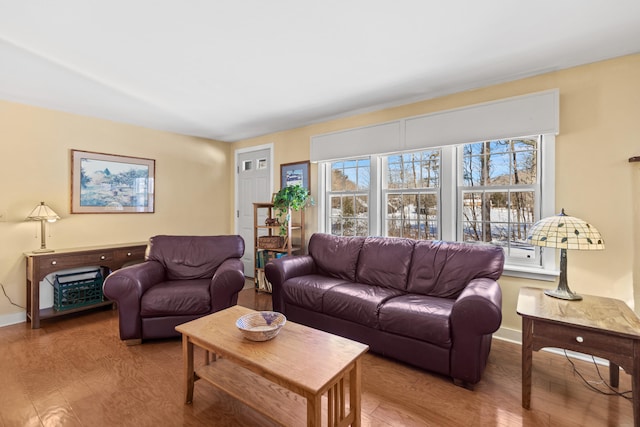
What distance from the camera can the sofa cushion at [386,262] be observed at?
8.77 feet

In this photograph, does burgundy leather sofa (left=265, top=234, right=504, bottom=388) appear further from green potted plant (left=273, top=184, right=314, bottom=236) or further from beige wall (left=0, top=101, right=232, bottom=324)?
beige wall (left=0, top=101, right=232, bottom=324)

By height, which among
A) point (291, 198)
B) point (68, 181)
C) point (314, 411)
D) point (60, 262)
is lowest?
point (314, 411)

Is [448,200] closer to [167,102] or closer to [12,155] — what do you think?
[167,102]

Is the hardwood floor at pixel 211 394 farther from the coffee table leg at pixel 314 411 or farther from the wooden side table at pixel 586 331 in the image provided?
the coffee table leg at pixel 314 411

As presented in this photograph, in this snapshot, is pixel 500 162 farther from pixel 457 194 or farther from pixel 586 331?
pixel 586 331

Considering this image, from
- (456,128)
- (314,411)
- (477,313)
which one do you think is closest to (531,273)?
(477,313)

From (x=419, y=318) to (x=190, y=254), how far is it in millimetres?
2379

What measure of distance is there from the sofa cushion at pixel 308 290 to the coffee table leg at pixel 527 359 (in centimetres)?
144

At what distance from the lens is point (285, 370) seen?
132cm

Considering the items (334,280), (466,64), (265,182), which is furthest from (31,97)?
(466,64)

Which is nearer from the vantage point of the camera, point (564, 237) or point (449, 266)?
point (564, 237)

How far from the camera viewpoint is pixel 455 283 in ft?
7.89

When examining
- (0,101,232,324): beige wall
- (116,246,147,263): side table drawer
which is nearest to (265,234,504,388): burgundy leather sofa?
(116,246,147,263): side table drawer

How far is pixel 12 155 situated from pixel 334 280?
3.49 meters
